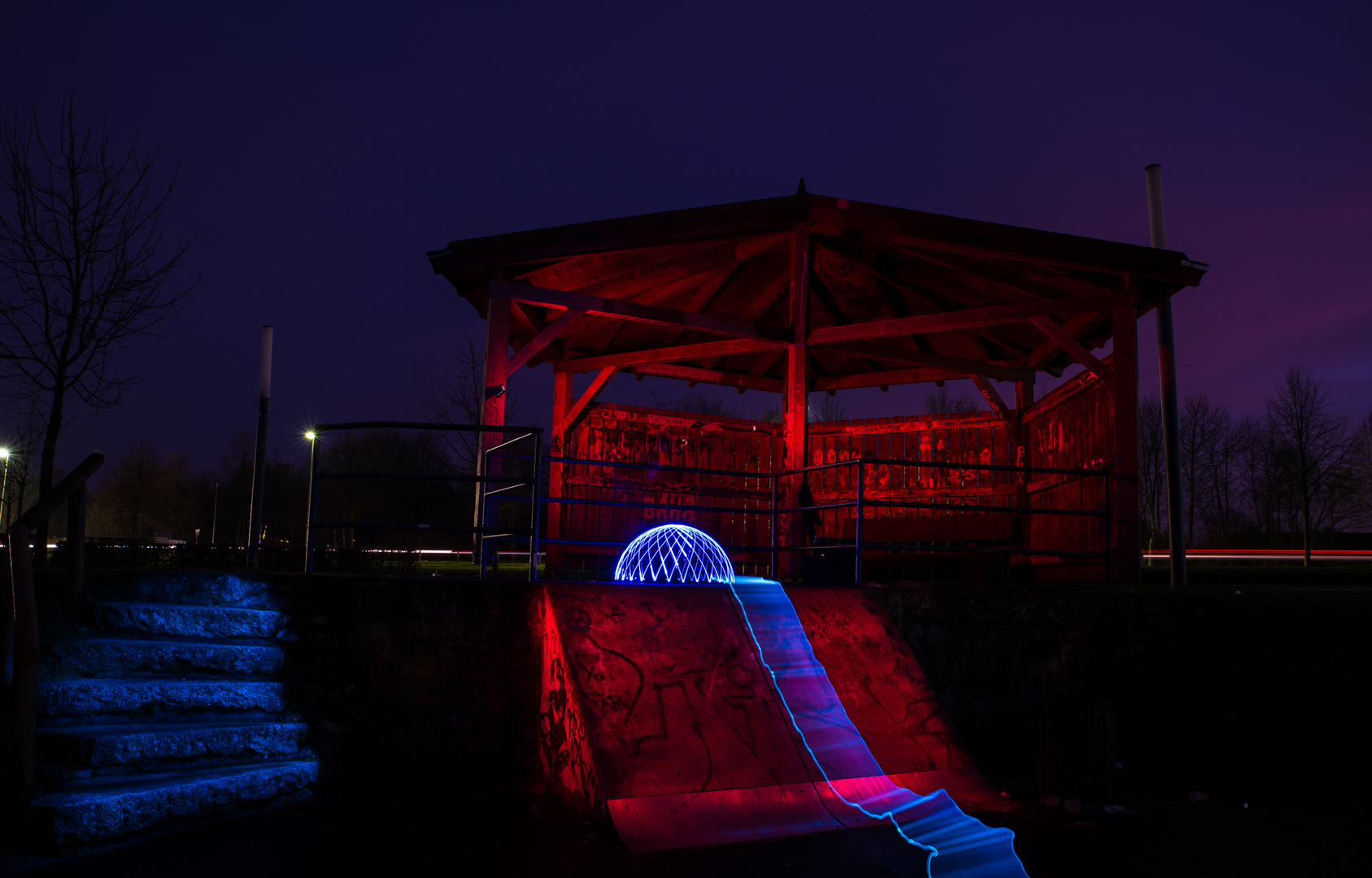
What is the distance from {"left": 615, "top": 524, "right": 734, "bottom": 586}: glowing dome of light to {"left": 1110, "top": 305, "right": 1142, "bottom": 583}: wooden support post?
4.10m

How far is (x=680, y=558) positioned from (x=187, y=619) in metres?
4.17

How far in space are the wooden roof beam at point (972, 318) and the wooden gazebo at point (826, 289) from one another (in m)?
0.02

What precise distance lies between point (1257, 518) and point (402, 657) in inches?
1680

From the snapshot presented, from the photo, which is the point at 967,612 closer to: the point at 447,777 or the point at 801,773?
the point at 801,773

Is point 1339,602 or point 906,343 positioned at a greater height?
point 906,343

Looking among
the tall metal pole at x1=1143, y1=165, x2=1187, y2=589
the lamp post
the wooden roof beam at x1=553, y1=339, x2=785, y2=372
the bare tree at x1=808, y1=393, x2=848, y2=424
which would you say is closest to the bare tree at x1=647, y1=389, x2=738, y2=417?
the bare tree at x1=808, y1=393, x2=848, y2=424

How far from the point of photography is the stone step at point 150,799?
4.36 meters

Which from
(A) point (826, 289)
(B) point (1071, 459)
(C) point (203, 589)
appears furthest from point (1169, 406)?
(C) point (203, 589)

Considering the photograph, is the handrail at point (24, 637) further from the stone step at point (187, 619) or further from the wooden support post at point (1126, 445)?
the wooden support post at point (1126, 445)

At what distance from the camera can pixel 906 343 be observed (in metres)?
14.6

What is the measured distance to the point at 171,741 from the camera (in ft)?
17.0

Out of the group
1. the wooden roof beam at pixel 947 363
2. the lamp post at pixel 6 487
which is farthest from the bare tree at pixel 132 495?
the wooden roof beam at pixel 947 363

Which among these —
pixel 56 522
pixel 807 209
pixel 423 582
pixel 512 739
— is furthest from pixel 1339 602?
pixel 56 522

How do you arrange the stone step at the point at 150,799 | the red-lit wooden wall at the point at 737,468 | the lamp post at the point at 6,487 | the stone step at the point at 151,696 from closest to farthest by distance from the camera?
1. the stone step at the point at 150,799
2. the stone step at the point at 151,696
3. the red-lit wooden wall at the point at 737,468
4. the lamp post at the point at 6,487
